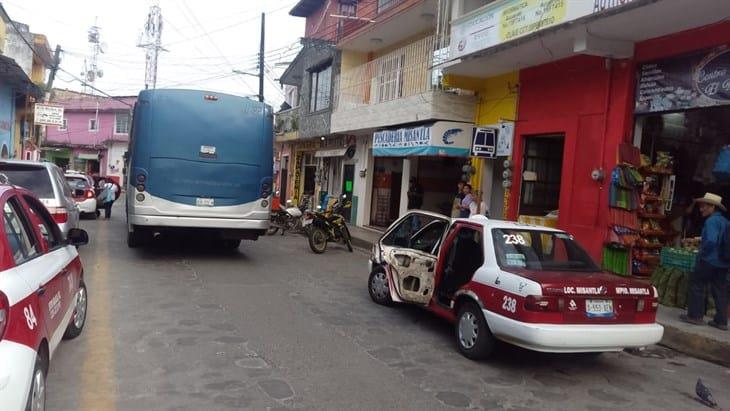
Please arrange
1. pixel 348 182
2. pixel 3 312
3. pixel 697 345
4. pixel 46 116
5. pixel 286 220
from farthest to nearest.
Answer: pixel 46 116
pixel 348 182
pixel 286 220
pixel 697 345
pixel 3 312

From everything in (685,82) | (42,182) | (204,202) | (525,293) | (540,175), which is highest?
(685,82)

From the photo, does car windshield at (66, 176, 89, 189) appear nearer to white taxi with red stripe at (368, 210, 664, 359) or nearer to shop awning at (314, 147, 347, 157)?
shop awning at (314, 147, 347, 157)

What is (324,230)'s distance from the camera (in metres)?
13.5

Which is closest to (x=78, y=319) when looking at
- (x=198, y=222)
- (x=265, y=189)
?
(x=198, y=222)

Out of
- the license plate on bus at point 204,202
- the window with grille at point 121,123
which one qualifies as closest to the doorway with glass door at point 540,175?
the license plate on bus at point 204,202

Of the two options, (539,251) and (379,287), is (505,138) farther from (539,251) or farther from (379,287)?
(539,251)

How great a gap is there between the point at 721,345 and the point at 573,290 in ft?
8.84

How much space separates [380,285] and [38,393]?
5.10m

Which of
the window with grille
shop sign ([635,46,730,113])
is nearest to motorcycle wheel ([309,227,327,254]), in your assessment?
shop sign ([635,46,730,113])

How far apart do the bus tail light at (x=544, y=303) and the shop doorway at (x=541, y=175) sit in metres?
8.14

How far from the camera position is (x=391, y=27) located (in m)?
17.6

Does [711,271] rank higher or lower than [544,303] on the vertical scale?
higher

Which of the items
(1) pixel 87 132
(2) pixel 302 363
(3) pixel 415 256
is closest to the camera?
(2) pixel 302 363

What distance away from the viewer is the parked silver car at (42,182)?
8.88 meters
